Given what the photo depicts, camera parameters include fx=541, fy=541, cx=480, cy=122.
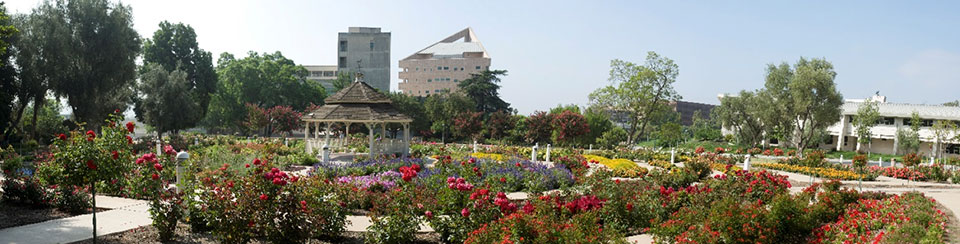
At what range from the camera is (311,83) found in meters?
56.4

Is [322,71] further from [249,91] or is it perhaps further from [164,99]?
[164,99]

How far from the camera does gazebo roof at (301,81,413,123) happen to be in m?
20.7

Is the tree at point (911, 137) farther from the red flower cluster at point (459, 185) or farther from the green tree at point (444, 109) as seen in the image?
the red flower cluster at point (459, 185)

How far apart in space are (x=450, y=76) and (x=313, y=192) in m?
79.0

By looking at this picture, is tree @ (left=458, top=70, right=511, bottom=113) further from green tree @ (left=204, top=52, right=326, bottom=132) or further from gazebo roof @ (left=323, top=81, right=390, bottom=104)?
gazebo roof @ (left=323, top=81, right=390, bottom=104)

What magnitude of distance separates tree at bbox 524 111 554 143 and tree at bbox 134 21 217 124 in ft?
81.6

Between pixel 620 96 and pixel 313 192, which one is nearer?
pixel 313 192

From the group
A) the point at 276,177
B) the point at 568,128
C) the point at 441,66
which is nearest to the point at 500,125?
the point at 568,128

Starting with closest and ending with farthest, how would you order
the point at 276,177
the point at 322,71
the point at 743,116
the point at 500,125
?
1. the point at 276,177
2. the point at 500,125
3. the point at 743,116
4. the point at 322,71

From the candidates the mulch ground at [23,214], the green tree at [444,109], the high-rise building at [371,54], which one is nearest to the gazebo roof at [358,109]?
the mulch ground at [23,214]

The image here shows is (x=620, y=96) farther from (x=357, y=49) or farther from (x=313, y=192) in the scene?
(x=357, y=49)

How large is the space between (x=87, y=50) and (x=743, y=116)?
47.3 m

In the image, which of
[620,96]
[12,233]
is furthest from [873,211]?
[620,96]

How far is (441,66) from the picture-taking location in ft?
282
